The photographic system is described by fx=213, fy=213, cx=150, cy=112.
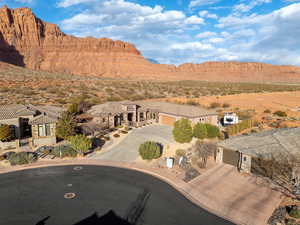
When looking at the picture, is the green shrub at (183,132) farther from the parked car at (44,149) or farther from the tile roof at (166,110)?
the parked car at (44,149)

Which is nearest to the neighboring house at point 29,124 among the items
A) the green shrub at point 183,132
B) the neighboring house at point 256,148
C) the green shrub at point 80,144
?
the green shrub at point 80,144

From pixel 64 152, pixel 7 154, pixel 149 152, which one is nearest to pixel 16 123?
pixel 7 154

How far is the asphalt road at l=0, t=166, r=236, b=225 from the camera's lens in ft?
39.8

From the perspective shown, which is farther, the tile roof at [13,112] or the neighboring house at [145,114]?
the neighboring house at [145,114]

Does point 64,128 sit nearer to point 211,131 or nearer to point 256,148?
point 211,131

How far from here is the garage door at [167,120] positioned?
32406mm

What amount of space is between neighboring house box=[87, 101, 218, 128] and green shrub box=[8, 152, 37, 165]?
10614 millimetres

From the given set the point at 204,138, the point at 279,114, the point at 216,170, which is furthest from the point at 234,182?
the point at 279,114

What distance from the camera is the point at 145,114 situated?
35.2 meters

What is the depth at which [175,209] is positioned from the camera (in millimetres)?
13188

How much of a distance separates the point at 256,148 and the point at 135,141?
13.2 metres

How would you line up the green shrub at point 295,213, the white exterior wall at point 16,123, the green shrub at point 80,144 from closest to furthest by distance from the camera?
the green shrub at point 295,213, the green shrub at point 80,144, the white exterior wall at point 16,123

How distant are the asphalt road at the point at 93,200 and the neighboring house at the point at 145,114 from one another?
43.3 ft

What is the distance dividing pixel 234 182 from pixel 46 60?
14862 cm
